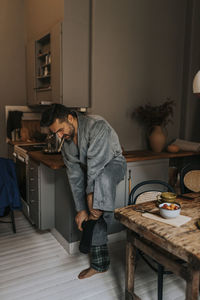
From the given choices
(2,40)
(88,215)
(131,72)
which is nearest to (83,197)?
(88,215)

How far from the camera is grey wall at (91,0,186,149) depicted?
3137mm

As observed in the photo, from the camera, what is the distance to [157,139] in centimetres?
340

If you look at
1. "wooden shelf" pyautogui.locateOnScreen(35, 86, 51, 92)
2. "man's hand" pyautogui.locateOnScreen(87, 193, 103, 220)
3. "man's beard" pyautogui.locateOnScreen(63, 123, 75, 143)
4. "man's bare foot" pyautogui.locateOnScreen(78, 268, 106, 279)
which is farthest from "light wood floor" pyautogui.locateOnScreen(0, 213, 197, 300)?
"wooden shelf" pyautogui.locateOnScreen(35, 86, 51, 92)

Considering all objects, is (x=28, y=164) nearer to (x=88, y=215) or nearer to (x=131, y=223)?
(x=88, y=215)

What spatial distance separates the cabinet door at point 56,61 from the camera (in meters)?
3.02

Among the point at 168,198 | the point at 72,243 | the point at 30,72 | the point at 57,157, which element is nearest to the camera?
the point at 168,198

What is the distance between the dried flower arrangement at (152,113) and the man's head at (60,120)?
1.61 m

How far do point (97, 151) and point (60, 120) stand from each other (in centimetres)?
36

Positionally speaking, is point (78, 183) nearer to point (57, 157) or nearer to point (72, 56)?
point (57, 157)

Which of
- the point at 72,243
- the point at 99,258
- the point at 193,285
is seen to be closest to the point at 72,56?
the point at 72,243

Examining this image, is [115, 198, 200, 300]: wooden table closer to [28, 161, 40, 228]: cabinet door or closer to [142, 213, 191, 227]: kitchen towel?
[142, 213, 191, 227]: kitchen towel

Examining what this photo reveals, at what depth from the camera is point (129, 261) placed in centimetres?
173

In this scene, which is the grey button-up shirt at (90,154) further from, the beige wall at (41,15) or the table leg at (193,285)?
the beige wall at (41,15)

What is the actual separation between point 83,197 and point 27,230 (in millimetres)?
1300
